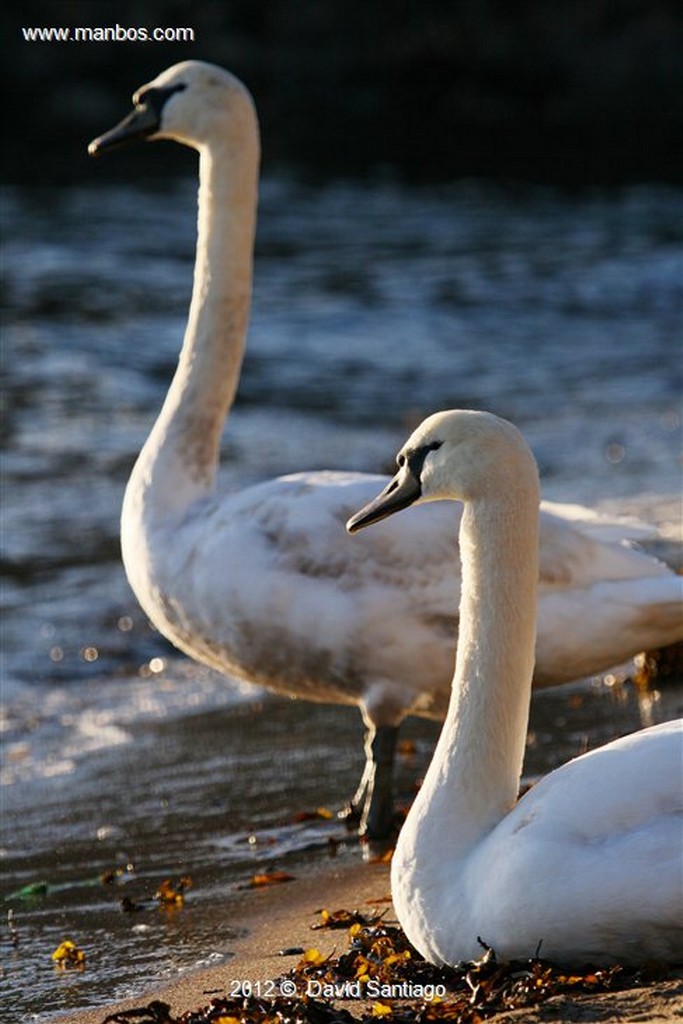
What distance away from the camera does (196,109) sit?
7.54m

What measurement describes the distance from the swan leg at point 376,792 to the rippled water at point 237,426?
132 millimetres

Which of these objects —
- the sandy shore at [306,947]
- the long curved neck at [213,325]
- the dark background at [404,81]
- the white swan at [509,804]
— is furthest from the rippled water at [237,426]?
the dark background at [404,81]

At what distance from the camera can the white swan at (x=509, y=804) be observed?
4.08 meters

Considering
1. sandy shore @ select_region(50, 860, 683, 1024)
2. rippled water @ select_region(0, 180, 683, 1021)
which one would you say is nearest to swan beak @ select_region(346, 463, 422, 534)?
sandy shore @ select_region(50, 860, 683, 1024)

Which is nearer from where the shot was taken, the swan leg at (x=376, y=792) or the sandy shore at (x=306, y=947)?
the sandy shore at (x=306, y=947)

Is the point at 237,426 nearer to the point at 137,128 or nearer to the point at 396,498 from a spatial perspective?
the point at 137,128

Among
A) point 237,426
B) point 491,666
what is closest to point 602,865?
point 491,666

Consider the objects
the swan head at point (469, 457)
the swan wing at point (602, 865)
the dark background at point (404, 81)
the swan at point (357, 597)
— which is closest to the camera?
the swan wing at point (602, 865)

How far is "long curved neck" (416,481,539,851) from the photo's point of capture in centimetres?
451

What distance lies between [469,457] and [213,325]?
123 inches

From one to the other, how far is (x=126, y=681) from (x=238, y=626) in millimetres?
2677

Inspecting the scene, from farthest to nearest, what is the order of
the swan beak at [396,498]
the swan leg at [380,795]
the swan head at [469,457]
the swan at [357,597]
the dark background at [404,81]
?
the dark background at [404,81]
the swan at [357,597]
the swan leg at [380,795]
the swan beak at [396,498]
the swan head at [469,457]

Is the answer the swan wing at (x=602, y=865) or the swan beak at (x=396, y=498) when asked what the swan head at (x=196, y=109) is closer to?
the swan beak at (x=396, y=498)

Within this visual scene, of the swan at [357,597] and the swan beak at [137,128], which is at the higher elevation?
the swan beak at [137,128]
